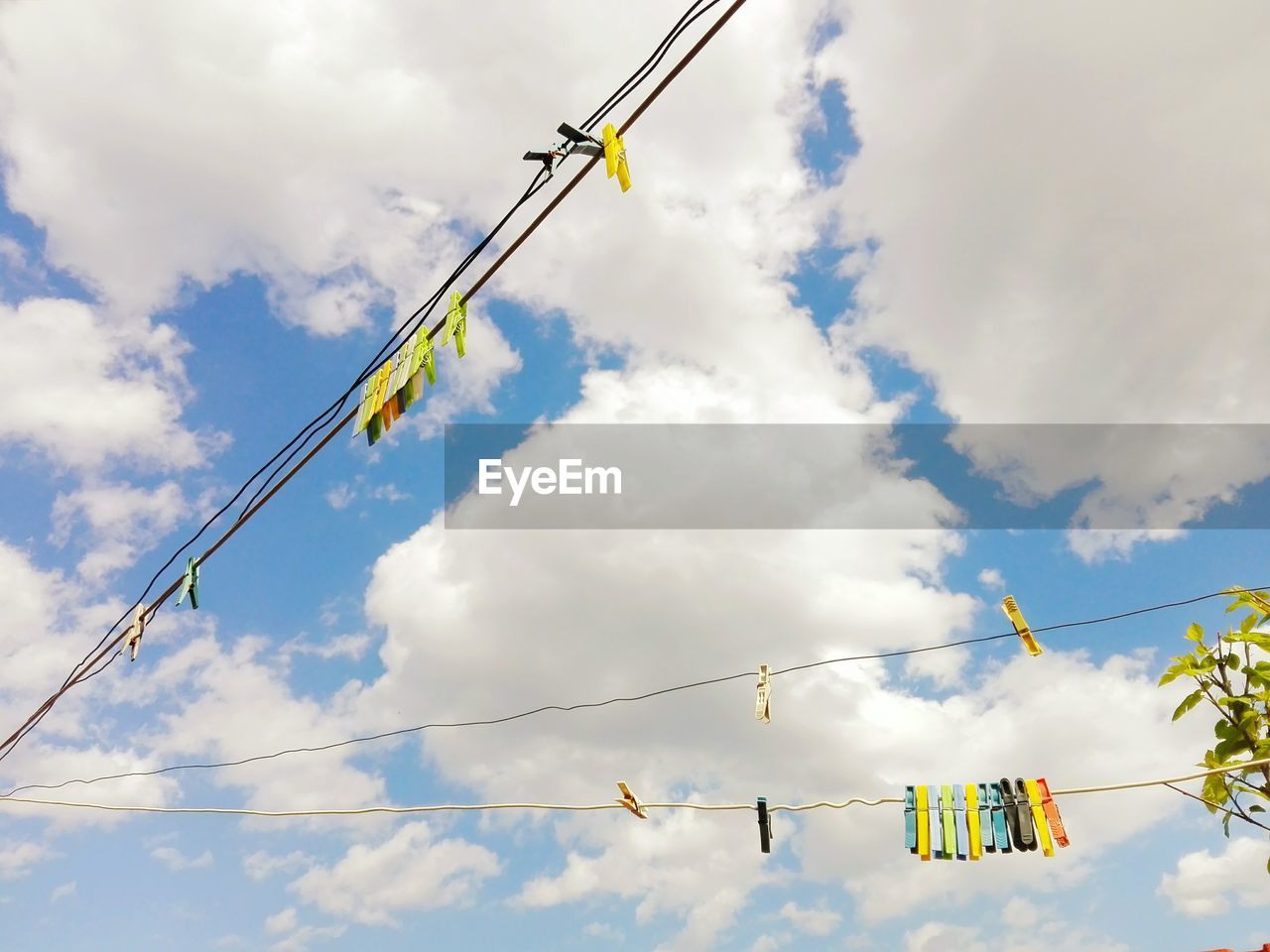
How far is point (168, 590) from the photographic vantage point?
8.20m

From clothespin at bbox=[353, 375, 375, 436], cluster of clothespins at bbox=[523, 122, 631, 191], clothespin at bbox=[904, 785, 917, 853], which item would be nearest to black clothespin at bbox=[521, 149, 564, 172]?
cluster of clothespins at bbox=[523, 122, 631, 191]

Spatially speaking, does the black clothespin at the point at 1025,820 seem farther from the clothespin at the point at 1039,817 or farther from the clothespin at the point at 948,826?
the clothespin at the point at 948,826

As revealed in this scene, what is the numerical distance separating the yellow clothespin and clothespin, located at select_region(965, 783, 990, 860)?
4.82m

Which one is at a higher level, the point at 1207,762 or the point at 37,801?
the point at 37,801

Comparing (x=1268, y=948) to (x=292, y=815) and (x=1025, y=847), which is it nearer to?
(x=1025, y=847)

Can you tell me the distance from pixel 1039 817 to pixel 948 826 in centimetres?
62

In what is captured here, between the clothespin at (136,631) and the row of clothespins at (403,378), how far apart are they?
3.76 m

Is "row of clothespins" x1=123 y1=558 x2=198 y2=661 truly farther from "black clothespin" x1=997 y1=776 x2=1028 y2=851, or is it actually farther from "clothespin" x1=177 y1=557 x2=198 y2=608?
"black clothespin" x1=997 y1=776 x2=1028 y2=851

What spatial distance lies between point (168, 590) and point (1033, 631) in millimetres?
7939

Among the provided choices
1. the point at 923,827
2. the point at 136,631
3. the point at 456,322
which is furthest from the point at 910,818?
the point at 136,631

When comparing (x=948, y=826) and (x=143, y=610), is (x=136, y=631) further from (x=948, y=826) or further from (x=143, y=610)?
(x=948, y=826)

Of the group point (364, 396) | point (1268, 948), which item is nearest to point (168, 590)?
point (364, 396)

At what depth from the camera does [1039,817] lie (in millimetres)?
5832

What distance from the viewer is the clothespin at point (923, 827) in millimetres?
6137
